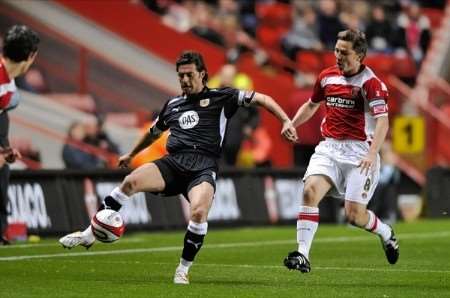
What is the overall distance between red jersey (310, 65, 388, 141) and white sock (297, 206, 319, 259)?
86 centimetres

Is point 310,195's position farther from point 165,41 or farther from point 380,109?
point 165,41

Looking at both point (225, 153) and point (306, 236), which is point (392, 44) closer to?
point (225, 153)

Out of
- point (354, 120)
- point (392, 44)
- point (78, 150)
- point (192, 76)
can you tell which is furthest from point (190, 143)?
point (392, 44)

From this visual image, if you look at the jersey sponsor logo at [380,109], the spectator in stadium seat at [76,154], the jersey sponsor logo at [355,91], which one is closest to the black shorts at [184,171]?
the jersey sponsor logo at [355,91]

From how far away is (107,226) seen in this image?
12922mm

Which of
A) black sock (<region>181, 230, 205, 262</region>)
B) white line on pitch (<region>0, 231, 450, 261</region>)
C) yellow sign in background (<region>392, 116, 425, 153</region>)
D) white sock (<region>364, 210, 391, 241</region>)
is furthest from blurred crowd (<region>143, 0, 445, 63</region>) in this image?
black sock (<region>181, 230, 205, 262</region>)

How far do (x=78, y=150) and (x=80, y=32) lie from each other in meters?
4.28

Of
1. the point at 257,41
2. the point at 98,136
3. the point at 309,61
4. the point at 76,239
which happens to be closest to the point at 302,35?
the point at 309,61

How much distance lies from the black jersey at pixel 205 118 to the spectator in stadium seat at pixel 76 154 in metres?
8.54

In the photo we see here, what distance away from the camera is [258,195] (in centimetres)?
2339

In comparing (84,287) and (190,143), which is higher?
(190,143)

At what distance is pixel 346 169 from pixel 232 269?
5.96 feet

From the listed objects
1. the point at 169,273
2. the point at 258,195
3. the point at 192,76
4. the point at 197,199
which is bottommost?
the point at 258,195

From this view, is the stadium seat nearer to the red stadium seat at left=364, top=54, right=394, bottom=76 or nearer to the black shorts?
the red stadium seat at left=364, top=54, right=394, bottom=76
